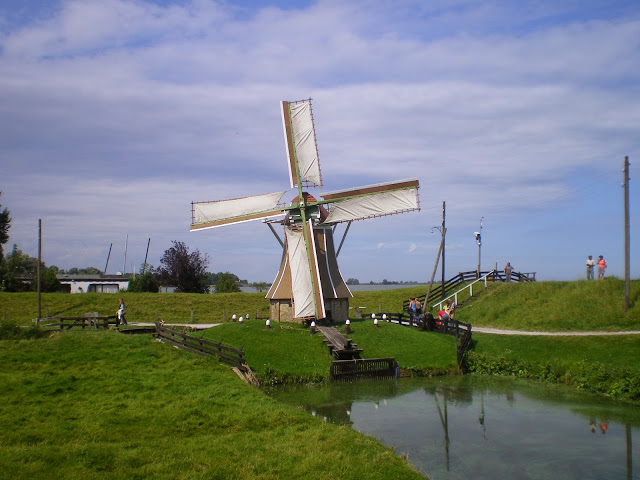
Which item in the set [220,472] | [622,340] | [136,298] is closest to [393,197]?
[622,340]

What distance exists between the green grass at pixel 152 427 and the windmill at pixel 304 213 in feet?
29.8

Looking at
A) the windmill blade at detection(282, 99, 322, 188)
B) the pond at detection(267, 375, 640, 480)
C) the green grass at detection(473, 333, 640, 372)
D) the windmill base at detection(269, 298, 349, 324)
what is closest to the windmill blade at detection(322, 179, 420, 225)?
the windmill blade at detection(282, 99, 322, 188)

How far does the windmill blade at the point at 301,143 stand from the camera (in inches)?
1124

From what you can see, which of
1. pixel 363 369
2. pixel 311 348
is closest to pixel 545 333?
pixel 363 369

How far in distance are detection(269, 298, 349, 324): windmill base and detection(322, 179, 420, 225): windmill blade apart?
13.6 ft

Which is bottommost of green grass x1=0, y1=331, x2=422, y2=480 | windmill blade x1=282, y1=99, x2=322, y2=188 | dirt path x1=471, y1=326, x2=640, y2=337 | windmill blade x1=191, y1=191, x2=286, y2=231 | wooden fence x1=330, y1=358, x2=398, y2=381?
wooden fence x1=330, y1=358, x2=398, y2=381

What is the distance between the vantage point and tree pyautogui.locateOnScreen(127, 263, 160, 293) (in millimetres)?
51938

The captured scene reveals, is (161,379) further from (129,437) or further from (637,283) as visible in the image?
(637,283)

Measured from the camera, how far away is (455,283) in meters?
42.1

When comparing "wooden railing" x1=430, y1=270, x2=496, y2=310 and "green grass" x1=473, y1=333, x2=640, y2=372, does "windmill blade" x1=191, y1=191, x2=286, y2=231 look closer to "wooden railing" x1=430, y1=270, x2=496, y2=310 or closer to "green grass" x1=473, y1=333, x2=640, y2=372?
"green grass" x1=473, y1=333, x2=640, y2=372

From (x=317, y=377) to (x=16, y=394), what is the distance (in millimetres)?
10900

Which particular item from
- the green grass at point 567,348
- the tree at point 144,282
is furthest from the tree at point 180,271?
the green grass at point 567,348

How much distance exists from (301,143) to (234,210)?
4911mm

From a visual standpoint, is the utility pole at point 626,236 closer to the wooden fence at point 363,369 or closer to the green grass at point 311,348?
the green grass at point 311,348
